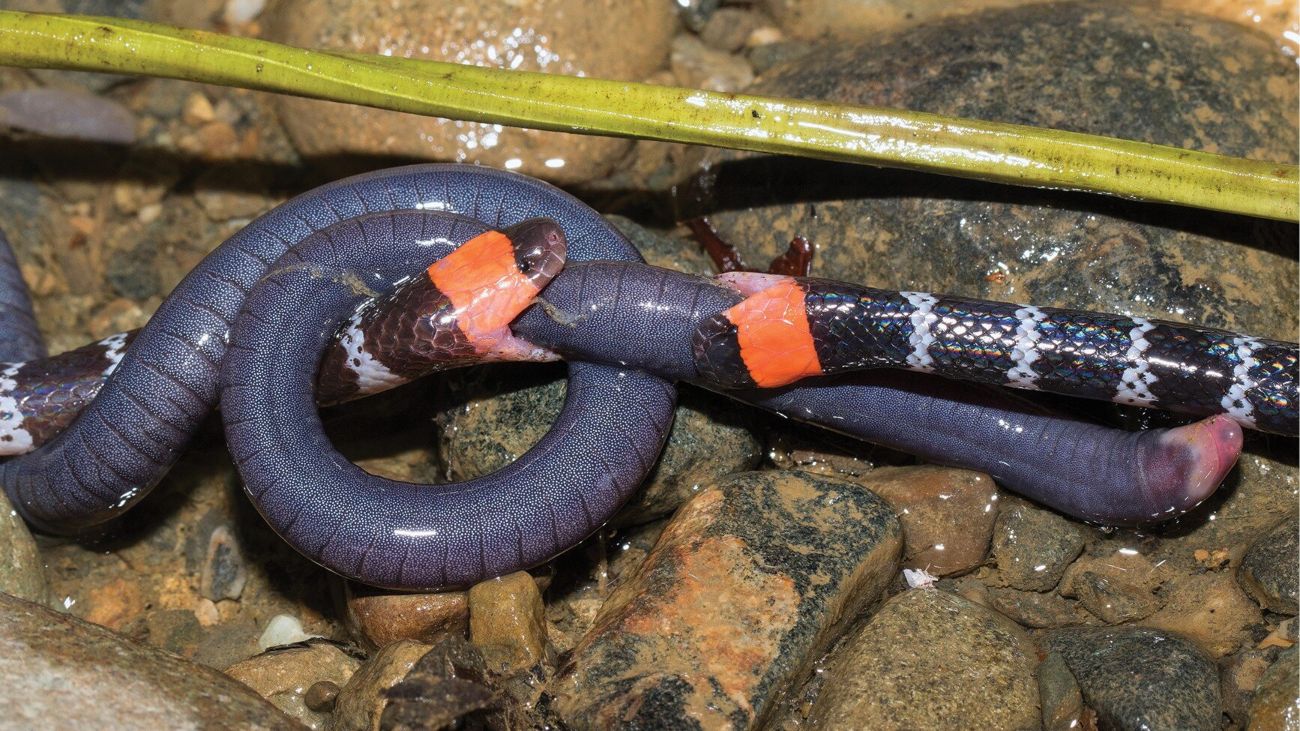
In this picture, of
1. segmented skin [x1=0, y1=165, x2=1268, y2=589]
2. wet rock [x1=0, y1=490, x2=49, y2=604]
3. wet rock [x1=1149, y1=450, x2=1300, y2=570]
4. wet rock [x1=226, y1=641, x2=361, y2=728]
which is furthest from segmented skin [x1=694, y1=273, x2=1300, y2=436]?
wet rock [x1=0, y1=490, x2=49, y2=604]

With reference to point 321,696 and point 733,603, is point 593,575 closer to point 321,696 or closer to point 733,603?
point 733,603

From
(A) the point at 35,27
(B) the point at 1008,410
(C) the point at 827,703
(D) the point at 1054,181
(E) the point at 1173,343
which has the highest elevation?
(A) the point at 35,27

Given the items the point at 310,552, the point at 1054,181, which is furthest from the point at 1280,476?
the point at 310,552

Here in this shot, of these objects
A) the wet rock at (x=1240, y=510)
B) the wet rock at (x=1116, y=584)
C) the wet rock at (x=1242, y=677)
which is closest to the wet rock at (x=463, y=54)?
the wet rock at (x=1116, y=584)

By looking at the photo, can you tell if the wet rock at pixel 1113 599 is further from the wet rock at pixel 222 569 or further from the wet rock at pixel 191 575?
the wet rock at pixel 222 569

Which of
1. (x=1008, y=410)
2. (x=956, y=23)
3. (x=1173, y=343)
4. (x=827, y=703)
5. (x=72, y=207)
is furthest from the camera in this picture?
(x=72, y=207)

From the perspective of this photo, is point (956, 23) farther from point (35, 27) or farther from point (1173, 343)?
point (35, 27)
